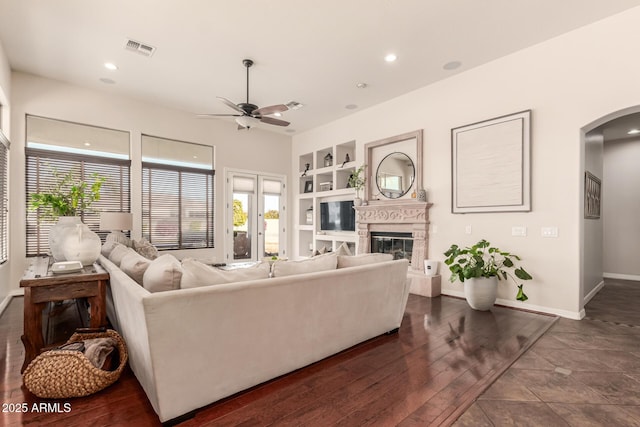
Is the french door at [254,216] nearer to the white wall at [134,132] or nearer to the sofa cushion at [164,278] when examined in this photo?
the white wall at [134,132]

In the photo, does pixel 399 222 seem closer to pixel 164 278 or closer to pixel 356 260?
pixel 356 260

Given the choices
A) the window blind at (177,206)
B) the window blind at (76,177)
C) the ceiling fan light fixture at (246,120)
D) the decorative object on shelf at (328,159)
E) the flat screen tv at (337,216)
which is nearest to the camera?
the ceiling fan light fixture at (246,120)

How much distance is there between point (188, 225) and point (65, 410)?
4643 mm

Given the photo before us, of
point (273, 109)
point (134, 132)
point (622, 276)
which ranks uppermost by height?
point (134, 132)

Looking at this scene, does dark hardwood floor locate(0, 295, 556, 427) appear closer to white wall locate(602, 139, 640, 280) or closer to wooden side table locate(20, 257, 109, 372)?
wooden side table locate(20, 257, 109, 372)

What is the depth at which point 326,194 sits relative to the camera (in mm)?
6996

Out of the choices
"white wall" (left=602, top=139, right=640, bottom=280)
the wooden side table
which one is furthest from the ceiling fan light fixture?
"white wall" (left=602, top=139, right=640, bottom=280)

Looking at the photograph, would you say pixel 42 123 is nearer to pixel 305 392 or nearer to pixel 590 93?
pixel 305 392

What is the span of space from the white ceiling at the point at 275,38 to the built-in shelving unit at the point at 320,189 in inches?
70.0

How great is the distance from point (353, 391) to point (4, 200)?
Answer: 528 centimetres

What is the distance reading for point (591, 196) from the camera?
15.0 ft

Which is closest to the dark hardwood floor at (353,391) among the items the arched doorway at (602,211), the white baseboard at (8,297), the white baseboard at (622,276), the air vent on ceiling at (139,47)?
the white baseboard at (8,297)

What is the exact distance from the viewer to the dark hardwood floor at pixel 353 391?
175 centimetres

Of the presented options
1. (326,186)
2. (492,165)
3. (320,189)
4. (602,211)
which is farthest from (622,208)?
(320,189)
